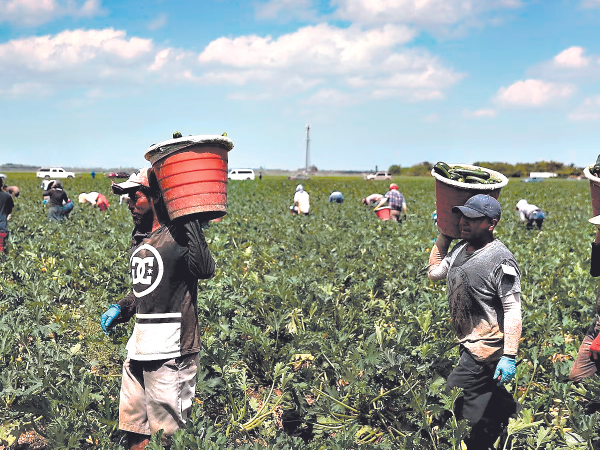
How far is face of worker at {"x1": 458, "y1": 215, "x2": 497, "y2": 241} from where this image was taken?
3271 millimetres

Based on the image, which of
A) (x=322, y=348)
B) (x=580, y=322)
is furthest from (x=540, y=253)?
(x=322, y=348)

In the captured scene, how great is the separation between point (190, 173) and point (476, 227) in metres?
1.72

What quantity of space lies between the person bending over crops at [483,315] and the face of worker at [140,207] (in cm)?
182

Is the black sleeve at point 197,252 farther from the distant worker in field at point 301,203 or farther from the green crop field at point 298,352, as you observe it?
the distant worker in field at point 301,203

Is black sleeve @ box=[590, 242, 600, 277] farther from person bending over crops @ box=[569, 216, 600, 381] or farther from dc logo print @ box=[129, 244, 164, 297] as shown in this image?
dc logo print @ box=[129, 244, 164, 297]

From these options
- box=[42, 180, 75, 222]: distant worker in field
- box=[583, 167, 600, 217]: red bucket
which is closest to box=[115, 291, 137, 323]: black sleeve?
box=[583, 167, 600, 217]: red bucket

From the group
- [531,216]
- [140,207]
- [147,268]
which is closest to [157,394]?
[147,268]

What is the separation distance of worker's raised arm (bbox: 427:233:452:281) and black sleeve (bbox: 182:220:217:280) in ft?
5.14

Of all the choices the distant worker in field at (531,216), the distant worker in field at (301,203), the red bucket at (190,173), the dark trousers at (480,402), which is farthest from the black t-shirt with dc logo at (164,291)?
the distant worker in field at (531,216)

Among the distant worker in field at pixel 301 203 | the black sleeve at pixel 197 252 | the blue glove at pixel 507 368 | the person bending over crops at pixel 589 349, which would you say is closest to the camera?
the black sleeve at pixel 197 252

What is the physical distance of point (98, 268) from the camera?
786 cm

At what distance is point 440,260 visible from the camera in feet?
12.3

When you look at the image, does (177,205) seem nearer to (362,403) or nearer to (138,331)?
(138,331)

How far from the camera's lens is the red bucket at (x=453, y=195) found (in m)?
3.35
